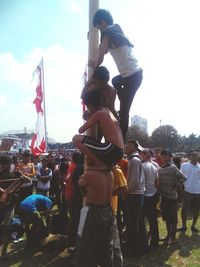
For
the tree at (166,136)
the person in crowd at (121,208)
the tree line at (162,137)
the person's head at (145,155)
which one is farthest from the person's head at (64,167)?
the tree at (166,136)

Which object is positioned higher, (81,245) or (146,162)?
(146,162)

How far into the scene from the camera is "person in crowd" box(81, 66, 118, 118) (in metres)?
4.24

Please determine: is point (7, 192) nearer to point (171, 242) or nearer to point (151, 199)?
point (151, 199)

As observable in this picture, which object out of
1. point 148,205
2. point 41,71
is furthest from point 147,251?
point 41,71

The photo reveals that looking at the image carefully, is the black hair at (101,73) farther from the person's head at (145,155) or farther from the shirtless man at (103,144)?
the person's head at (145,155)

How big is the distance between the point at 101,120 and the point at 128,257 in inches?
161

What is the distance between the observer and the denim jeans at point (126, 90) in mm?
4500

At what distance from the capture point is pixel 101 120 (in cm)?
397

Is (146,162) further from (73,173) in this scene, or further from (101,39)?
(101,39)

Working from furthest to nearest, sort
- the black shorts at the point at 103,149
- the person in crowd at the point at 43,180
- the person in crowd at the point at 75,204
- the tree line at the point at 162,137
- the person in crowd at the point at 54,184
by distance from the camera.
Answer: the tree line at the point at 162,137
the person in crowd at the point at 54,184
the person in crowd at the point at 43,180
the person in crowd at the point at 75,204
the black shorts at the point at 103,149

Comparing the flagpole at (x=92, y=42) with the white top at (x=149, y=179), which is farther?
the white top at (x=149, y=179)

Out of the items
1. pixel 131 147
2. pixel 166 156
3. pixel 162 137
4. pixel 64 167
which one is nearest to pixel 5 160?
pixel 131 147

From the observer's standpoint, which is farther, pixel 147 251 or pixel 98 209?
pixel 147 251

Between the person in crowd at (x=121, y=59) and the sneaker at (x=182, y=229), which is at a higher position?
the person in crowd at (x=121, y=59)
